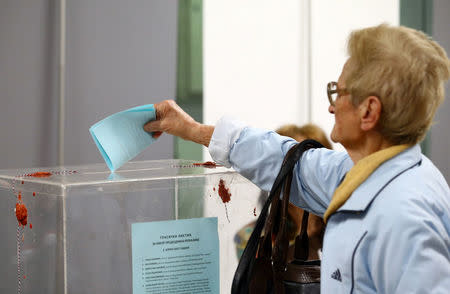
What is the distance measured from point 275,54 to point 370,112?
6.76 ft

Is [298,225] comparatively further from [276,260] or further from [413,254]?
[413,254]

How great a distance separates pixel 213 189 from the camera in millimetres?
1096

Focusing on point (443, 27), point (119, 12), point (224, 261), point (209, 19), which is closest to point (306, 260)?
point (224, 261)

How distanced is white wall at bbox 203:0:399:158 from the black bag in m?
1.68

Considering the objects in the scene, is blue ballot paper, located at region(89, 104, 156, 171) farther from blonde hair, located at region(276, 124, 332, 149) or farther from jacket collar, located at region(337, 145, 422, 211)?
blonde hair, located at region(276, 124, 332, 149)

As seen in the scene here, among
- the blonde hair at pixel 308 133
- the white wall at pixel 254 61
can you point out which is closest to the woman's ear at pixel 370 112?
the blonde hair at pixel 308 133

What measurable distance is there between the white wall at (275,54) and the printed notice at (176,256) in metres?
1.69

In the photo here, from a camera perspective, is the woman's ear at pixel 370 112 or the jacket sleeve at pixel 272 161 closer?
the woman's ear at pixel 370 112

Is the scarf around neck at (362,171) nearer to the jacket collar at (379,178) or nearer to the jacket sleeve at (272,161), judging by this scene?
the jacket collar at (379,178)

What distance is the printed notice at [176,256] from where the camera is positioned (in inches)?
39.4

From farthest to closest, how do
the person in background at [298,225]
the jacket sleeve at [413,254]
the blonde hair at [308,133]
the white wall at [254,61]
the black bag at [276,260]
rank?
the white wall at [254,61], the blonde hair at [308,133], the person in background at [298,225], the black bag at [276,260], the jacket sleeve at [413,254]

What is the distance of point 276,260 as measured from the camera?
105 centimetres

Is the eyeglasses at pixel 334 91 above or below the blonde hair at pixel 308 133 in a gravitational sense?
above

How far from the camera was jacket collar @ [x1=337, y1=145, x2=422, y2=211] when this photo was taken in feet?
2.99
